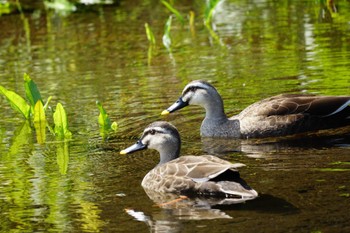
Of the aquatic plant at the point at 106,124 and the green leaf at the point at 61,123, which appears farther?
the aquatic plant at the point at 106,124

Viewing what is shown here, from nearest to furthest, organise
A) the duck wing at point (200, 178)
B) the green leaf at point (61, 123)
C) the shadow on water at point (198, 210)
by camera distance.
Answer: the shadow on water at point (198, 210)
the duck wing at point (200, 178)
the green leaf at point (61, 123)

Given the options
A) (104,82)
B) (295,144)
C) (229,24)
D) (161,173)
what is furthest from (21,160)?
(229,24)

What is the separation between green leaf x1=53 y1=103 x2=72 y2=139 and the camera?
39.4ft

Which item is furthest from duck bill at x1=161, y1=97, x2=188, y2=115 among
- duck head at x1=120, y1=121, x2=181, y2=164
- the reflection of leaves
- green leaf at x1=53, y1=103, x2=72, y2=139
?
duck head at x1=120, y1=121, x2=181, y2=164

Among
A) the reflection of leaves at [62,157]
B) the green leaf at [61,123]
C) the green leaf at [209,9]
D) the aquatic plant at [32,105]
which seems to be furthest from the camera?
the green leaf at [209,9]

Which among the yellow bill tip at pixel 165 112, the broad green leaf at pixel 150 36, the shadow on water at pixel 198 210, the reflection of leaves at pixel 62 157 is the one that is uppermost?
the broad green leaf at pixel 150 36

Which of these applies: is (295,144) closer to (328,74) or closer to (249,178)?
(249,178)

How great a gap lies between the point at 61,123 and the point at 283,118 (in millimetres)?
2605

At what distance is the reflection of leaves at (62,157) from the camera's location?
10648 millimetres

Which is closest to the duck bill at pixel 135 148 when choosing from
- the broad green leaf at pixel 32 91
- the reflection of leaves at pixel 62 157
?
the reflection of leaves at pixel 62 157

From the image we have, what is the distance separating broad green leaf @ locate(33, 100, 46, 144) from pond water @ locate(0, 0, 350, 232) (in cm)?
12

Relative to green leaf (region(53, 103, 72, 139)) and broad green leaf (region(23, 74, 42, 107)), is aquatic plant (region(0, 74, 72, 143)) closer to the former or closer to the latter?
broad green leaf (region(23, 74, 42, 107))

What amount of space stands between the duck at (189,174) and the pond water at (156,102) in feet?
0.56

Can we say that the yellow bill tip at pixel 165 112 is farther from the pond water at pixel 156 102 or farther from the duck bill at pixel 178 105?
the pond water at pixel 156 102
